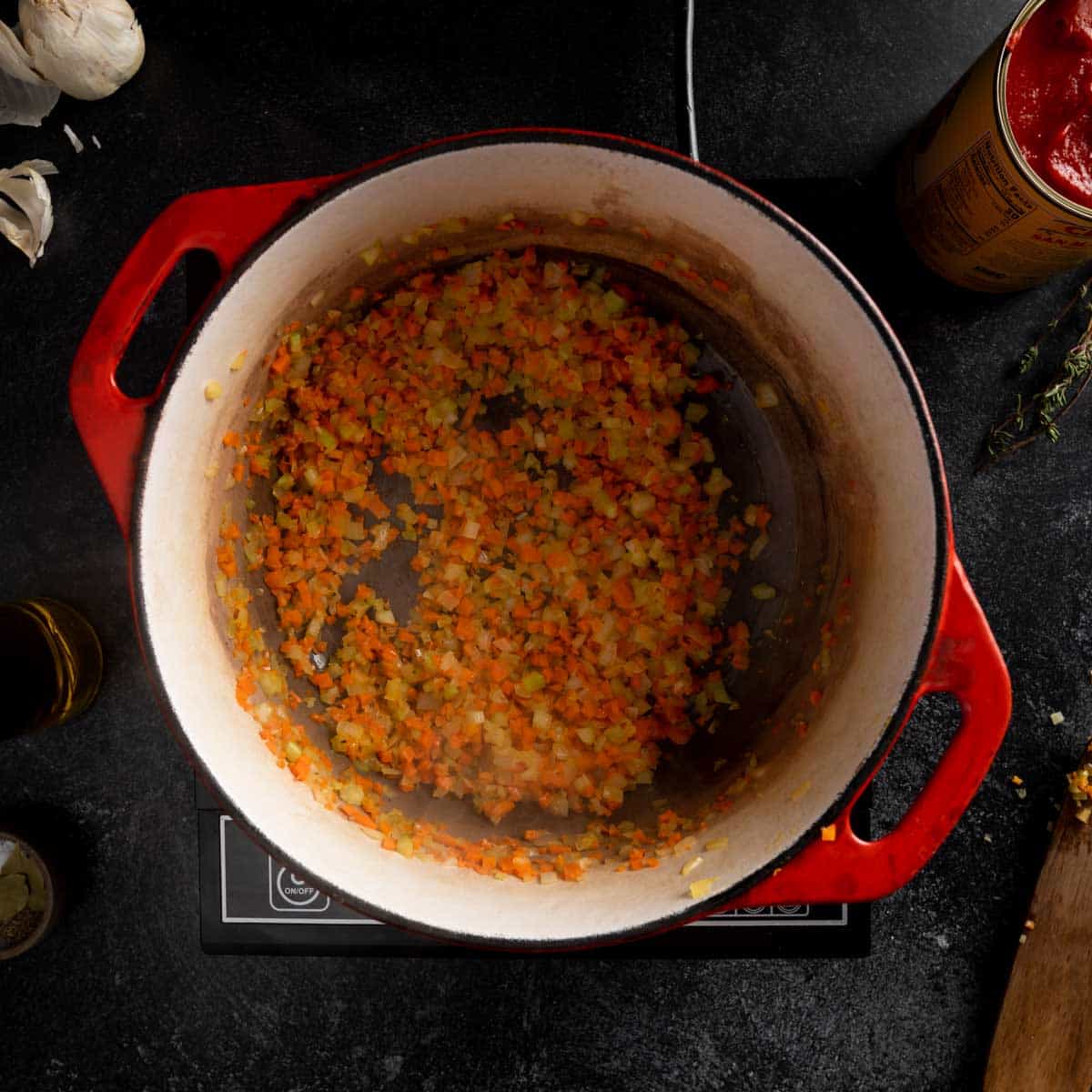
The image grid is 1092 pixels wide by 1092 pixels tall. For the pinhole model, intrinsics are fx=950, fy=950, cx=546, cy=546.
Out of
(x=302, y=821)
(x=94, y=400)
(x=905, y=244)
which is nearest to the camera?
(x=94, y=400)

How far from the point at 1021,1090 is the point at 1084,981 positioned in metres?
0.13

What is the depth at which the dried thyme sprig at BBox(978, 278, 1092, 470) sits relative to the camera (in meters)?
0.95

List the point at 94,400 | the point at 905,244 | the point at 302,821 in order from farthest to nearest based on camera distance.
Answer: the point at 905,244
the point at 302,821
the point at 94,400

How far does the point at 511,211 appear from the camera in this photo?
88 centimetres

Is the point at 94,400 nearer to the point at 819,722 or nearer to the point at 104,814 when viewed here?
the point at 104,814

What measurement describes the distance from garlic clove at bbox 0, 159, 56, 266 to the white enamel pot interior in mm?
320

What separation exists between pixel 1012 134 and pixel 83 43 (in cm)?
84

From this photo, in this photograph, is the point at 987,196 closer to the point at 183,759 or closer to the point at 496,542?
the point at 496,542

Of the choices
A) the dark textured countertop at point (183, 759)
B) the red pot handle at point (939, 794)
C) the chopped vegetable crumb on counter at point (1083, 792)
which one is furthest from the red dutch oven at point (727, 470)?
the chopped vegetable crumb on counter at point (1083, 792)

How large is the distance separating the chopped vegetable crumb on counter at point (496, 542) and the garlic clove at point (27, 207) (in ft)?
1.08

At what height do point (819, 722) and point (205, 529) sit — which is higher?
point (819, 722)

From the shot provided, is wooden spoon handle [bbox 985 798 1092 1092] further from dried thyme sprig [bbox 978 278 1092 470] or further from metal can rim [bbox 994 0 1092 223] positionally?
metal can rim [bbox 994 0 1092 223]

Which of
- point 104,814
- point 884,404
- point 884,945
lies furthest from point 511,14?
point 884,945

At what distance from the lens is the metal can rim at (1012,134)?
722mm
